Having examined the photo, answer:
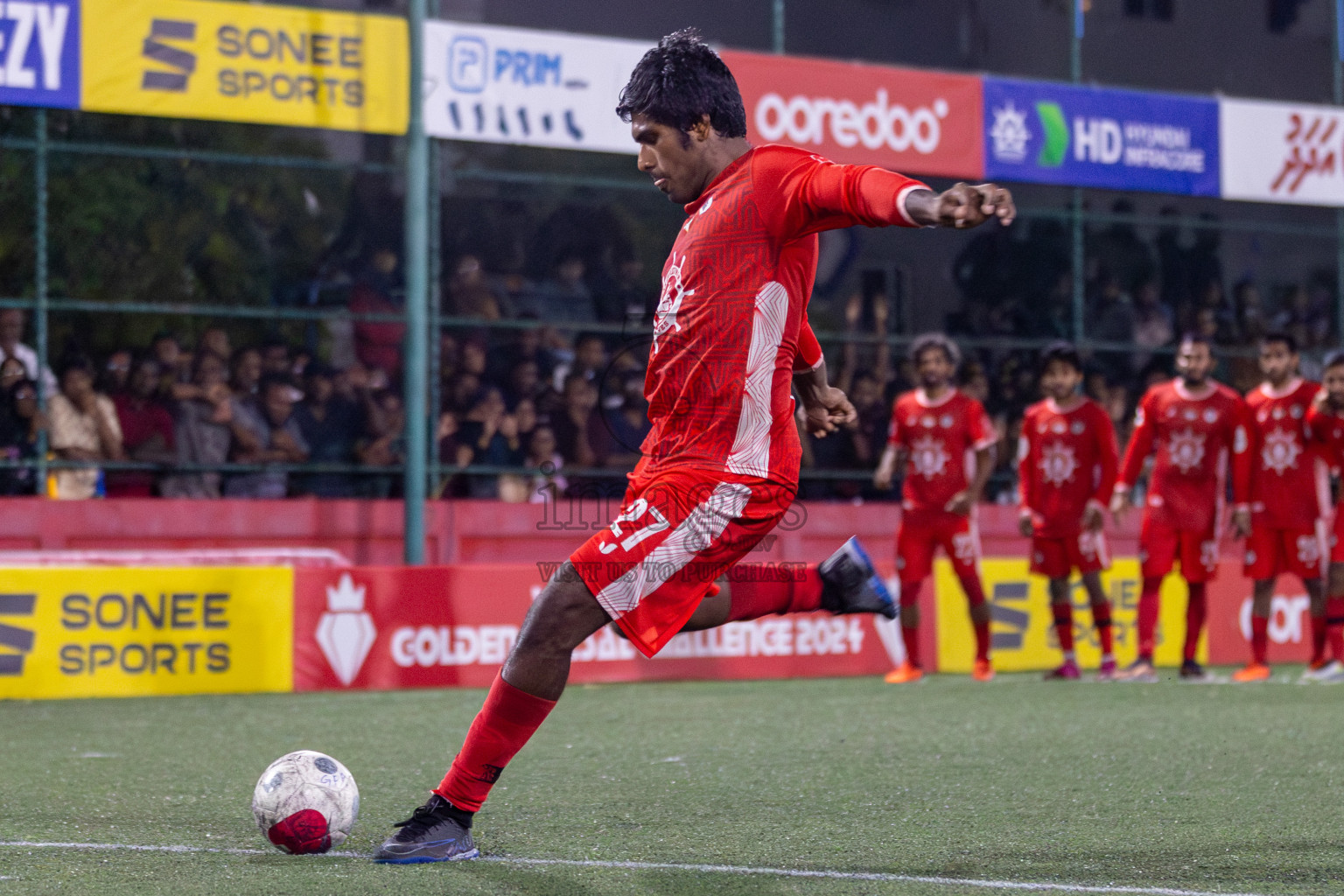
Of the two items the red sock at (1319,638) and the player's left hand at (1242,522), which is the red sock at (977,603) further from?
the red sock at (1319,638)

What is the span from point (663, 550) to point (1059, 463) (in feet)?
24.2

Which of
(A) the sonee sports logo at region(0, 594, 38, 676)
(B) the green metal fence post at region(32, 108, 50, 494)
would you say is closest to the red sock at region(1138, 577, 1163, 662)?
(A) the sonee sports logo at region(0, 594, 38, 676)

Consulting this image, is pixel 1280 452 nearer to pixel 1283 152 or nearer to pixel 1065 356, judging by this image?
pixel 1065 356

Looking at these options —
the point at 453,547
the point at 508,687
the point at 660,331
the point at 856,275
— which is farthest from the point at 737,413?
the point at 856,275

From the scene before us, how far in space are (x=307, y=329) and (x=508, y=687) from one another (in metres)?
9.20

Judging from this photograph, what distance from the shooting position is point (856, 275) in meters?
16.3

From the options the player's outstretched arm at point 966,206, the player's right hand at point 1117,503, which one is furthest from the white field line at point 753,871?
the player's right hand at point 1117,503

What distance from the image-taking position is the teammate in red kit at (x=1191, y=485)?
10852 millimetres

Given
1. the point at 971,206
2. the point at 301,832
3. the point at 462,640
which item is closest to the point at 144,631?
the point at 462,640

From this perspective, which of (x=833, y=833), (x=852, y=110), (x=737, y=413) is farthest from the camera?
(x=852, y=110)

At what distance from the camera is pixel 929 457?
11.0 meters

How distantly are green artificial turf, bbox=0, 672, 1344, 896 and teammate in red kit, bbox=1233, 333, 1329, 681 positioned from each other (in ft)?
4.60

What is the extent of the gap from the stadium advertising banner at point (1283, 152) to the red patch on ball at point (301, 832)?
13275 millimetres

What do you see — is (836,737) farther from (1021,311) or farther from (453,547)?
(1021,311)
